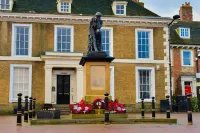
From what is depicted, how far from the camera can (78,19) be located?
27.8 m

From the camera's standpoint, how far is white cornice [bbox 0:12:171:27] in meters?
27.0

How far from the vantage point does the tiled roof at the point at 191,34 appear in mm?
38378

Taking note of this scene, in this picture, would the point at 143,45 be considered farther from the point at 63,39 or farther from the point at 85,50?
the point at 63,39

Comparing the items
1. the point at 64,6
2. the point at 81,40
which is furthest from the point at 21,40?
the point at 81,40

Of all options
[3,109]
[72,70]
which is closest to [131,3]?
[72,70]

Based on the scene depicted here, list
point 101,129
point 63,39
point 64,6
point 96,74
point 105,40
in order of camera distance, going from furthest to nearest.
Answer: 1. point 64,6
2. point 105,40
3. point 63,39
4. point 96,74
5. point 101,129

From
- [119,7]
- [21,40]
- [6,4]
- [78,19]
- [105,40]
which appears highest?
[119,7]

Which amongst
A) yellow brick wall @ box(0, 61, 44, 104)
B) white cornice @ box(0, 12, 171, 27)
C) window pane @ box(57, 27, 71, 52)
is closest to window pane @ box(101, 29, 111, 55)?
white cornice @ box(0, 12, 171, 27)

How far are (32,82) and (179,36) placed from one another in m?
19.1

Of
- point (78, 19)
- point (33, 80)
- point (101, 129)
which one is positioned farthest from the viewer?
point (78, 19)

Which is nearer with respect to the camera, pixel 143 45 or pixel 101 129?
pixel 101 129

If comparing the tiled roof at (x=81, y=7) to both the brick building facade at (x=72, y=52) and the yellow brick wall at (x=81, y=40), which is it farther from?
the yellow brick wall at (x=81, y=40)

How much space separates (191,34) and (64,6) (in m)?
17.6

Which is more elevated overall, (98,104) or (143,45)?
(143,45)
